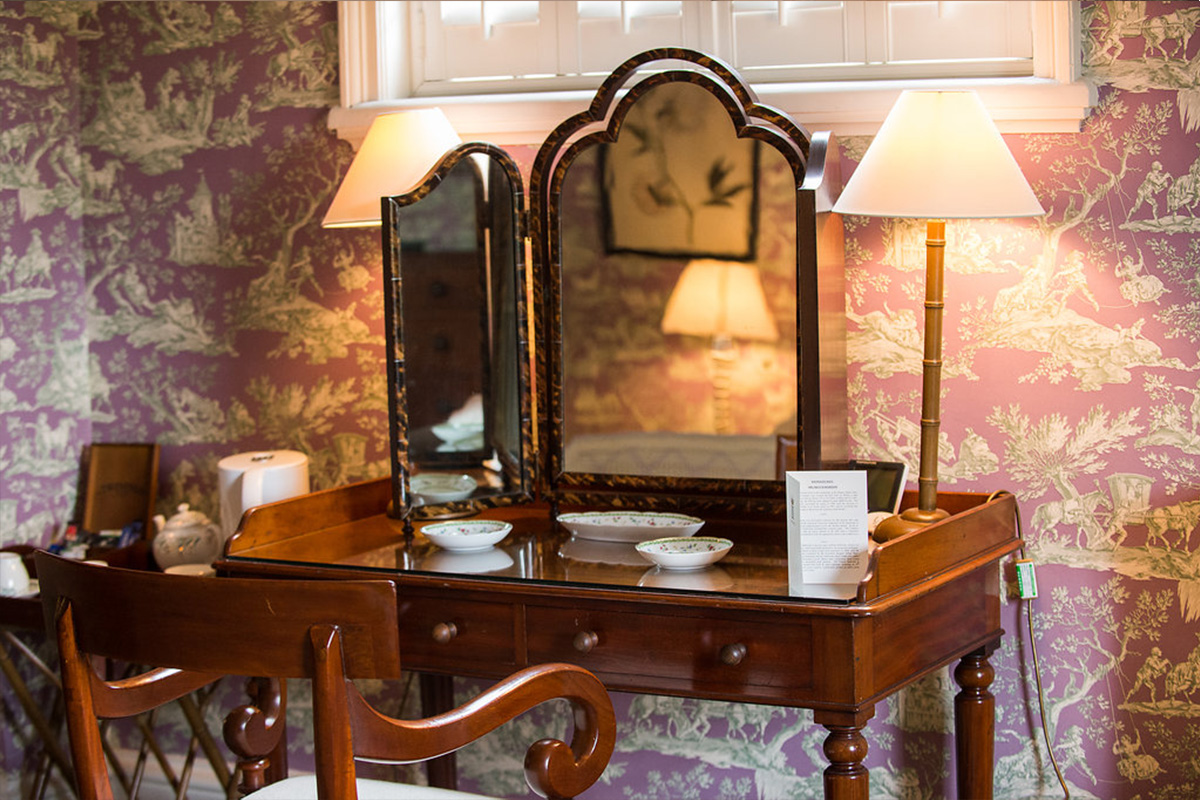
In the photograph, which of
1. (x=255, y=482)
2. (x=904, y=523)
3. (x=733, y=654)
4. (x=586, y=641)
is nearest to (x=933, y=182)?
(x=904, y=523)

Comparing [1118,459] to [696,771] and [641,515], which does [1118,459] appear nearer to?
[641,515]

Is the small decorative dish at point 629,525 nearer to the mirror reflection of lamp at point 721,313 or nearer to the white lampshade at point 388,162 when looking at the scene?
the mirror reflection of lamp at point 721,313

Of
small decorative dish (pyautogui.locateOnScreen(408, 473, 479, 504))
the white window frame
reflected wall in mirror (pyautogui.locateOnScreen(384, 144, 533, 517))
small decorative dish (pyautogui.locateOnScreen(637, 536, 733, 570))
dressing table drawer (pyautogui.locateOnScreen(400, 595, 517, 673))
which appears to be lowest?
dressing table drawer (pyautogui.locateOnScreen(400, 595, 517, 673))

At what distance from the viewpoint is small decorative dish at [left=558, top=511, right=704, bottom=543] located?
95.2 inches

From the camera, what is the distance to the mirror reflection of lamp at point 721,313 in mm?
2484

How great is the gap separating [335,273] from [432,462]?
2.21ft

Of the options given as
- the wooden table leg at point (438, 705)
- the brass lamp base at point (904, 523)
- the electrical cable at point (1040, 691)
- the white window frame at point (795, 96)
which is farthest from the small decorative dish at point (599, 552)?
the white window frame at point (795, 96)

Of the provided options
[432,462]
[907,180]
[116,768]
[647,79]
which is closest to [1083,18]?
[907,180]

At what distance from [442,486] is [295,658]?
3.58ft

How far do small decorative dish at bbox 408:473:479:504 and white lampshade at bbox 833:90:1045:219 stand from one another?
933 mm

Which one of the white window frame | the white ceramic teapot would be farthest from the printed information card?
the white ceramic teapot

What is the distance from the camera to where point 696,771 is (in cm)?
286

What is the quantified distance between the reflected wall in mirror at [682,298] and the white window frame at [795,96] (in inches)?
7.9

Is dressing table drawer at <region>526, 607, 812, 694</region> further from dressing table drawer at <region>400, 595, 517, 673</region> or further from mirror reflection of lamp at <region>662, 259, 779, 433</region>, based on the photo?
mirror reflection of lamp at <region>662, 259, 779, 433</region>
